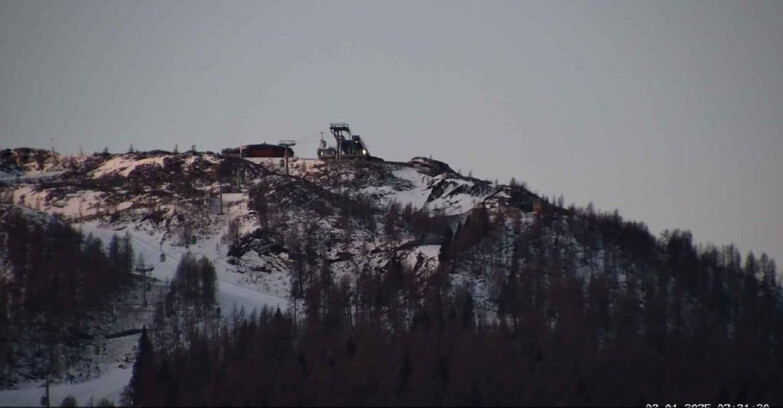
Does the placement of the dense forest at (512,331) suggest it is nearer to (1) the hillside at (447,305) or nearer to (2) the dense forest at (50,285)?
(1) the hillside at (447,305)

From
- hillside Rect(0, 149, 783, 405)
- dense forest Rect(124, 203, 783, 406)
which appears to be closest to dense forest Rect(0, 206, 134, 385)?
hillside Rect(0, 149, 783, 405)

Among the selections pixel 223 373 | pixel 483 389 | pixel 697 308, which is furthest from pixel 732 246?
pixel 223 373

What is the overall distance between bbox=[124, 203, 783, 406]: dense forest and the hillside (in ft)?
0.91

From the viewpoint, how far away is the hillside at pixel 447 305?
447 feet

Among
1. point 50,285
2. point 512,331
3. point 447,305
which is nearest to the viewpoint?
point 512,331

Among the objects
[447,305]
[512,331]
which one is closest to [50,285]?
[447,305]

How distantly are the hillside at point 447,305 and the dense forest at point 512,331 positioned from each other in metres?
0.28

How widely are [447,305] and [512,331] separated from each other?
9.73m

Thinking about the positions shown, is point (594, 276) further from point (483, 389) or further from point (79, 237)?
point (79, 237)

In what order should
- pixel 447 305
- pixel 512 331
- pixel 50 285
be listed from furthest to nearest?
1. pixel 50 285
2. pixel 447 305
3. pixel 512 331

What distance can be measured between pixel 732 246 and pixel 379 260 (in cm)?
4872

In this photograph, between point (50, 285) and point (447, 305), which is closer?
point (447, 305)

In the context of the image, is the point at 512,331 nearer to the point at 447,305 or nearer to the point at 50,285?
the point at 447,305

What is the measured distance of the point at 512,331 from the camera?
491 feet
